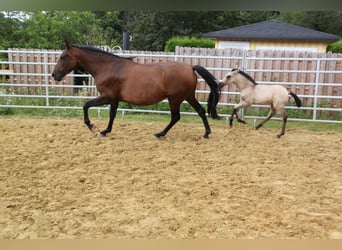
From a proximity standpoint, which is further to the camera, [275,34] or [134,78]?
[275,34]

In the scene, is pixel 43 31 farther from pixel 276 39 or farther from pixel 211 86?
pixel 211 86

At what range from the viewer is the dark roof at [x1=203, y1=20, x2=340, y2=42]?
12875mm

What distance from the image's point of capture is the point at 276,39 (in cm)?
1305

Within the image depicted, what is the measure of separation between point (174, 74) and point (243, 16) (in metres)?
19.9

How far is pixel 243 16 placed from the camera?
76.1 ft

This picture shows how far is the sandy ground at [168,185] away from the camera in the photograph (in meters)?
2.52

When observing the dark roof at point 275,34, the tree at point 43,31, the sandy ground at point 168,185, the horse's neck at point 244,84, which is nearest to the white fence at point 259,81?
the horse's neck at point 244,84

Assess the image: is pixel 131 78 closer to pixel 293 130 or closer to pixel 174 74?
pixel 174 74

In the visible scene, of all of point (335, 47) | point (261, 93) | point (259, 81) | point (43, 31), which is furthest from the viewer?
point (43, 31)

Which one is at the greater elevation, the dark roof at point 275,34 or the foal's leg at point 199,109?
the dark roof at point 275,34

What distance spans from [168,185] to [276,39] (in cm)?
1120

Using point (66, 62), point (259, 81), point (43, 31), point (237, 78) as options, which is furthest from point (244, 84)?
point (43, 31)

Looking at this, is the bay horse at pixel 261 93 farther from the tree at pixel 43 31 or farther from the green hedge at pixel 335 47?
the tree at pixel 43 31

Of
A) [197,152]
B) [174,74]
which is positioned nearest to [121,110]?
[174,74]
